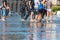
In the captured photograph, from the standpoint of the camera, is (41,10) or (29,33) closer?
(29,33)

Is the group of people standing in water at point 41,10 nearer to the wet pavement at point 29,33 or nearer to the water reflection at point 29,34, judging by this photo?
the wet pavement at point 29,33

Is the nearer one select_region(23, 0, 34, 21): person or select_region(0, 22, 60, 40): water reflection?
select_region(0, 22, 60, 40): water reflection

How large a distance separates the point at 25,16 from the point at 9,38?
12132mm

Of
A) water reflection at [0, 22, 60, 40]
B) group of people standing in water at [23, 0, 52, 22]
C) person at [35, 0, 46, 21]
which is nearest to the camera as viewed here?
water reflection at [0, 22, 60, 40]

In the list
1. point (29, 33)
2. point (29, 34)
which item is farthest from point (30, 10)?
point (29, 34)

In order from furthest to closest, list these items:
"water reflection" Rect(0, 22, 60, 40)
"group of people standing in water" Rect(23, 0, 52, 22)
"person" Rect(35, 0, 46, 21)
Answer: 1. "group of people standing in water" Rect(23, 0, 52, 22)
2. "person" Rect(35, 0, 46, 21)
3. "water reflection" Rect(0, 22, 60, 40)

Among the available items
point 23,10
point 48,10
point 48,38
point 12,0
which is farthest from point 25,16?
point 12,0

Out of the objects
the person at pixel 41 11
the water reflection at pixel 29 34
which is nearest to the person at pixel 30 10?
the person at pixel 41 11

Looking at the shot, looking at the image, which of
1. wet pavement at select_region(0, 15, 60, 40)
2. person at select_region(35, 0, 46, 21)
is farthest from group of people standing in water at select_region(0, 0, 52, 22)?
wet pavement at select_region(0, 15, 60, 40)

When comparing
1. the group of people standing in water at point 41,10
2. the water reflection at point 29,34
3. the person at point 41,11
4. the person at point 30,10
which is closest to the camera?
the water reflection at point 29,34

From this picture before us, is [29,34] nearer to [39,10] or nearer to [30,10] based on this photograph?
[39,10]

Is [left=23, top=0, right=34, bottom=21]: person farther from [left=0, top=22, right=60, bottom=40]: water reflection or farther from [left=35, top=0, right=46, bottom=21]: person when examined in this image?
[left=0, top=22, right=60, bottom=40]: water reflection

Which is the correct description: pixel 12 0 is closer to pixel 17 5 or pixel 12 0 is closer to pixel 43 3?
pixel 17 5

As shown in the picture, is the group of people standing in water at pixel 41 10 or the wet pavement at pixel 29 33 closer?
the wet pavement at pixel 29 33
